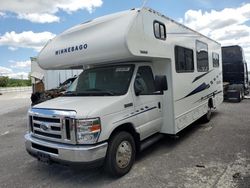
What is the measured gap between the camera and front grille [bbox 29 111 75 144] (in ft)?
13.9

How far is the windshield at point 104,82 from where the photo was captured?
508cm

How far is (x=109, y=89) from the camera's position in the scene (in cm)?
515

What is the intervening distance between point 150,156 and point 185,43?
3.26m

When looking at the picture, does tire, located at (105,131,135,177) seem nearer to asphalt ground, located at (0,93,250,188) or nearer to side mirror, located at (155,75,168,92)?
asphalt ground, located at (0,93,250,188)

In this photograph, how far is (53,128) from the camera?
4.45 m

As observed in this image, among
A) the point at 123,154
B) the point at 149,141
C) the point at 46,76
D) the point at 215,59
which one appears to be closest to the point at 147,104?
the point at 149,141

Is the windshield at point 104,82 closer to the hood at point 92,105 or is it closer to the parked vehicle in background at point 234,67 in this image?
the hood at point 92,105

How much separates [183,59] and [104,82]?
258 centimetres

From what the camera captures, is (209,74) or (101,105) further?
(209,74)

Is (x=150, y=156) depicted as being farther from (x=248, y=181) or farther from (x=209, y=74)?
(x=209, y=74)

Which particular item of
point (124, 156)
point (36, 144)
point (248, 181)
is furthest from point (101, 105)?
point (248, 181)

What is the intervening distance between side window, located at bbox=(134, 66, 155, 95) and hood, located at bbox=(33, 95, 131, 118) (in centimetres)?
60

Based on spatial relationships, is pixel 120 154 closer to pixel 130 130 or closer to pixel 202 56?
pixel 130 130

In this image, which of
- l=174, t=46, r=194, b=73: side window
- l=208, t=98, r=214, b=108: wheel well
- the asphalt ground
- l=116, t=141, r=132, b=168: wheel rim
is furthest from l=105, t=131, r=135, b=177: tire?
l=208, t=98, r=214, b=108: wheel well
